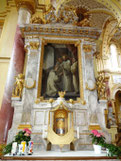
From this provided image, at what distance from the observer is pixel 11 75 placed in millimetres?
5625

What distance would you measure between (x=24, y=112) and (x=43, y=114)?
25.3 inches

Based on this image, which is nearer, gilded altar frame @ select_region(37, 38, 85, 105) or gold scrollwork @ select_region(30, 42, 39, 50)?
gilded altar frame @ select_region(37, 38, 85, 105)

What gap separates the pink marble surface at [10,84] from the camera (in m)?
4.72

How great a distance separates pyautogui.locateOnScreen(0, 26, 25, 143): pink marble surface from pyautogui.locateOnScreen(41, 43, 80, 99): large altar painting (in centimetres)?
112

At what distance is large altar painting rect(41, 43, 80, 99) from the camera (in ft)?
17.7

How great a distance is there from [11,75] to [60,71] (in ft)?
6.40

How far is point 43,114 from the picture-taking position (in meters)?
4.86

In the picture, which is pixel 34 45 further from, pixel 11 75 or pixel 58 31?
pixel 11 75

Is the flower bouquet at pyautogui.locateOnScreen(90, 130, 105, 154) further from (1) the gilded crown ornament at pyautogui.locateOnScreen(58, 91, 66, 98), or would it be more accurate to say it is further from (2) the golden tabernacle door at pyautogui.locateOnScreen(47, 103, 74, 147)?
(1) the gilded crown ornament at pyautogui.locateOnScreen(58, 91, 66, 98)

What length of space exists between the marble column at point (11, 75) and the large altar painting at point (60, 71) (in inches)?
44.6

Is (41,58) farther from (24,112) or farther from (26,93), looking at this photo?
(24,112)

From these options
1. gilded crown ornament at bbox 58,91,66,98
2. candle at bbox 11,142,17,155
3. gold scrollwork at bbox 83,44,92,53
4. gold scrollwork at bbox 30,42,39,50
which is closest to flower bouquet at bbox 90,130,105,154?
gilded crown ornament at bbox 58,91,66,98

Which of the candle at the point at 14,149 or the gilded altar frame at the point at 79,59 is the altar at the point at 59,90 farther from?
the candle at the point at 14,149

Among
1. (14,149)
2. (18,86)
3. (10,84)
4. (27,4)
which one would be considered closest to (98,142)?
(14,149)
